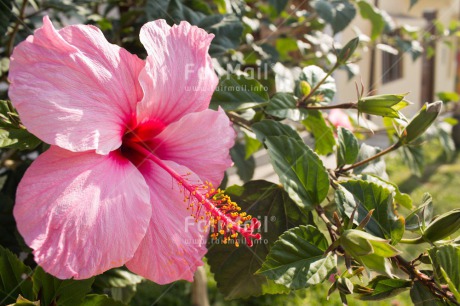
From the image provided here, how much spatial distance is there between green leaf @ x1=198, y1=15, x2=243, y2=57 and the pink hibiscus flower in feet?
1.10

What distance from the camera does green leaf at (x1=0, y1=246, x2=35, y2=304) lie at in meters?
0.69

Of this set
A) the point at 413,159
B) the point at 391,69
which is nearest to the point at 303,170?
the point at 413,159

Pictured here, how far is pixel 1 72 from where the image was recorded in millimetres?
1227

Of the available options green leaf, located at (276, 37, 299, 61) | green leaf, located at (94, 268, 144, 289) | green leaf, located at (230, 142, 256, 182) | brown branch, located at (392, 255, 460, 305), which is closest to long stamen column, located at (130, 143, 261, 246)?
brown branch, located at (392, 255, 460, 305)

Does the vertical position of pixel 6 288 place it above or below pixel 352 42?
below

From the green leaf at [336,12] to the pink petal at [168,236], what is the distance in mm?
931

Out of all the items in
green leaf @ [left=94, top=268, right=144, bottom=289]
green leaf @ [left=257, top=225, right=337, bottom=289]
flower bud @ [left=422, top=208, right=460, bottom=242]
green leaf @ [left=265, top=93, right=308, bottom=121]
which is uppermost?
green leaf @ [left=265, top=93, right=308, bottom=121]

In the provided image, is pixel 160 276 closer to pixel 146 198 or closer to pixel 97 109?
pixel 146 198

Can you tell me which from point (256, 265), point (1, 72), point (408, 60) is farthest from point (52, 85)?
point (408, 60)

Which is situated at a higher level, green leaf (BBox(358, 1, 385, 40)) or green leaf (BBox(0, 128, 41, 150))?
green leaf (BBox(358, 1, 385, 40))

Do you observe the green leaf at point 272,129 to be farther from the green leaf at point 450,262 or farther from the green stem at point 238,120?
the green leaf at point 450,262

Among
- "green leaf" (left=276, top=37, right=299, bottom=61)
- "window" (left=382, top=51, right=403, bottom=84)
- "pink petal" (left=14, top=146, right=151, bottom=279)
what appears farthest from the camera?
"window" (left=382, top=51, right=403, bottom=84)

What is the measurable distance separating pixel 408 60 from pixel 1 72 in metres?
8.91

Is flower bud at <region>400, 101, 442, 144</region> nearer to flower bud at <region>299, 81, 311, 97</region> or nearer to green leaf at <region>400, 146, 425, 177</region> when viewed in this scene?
flower bud at <region>299, 81, 311, 97</region>
